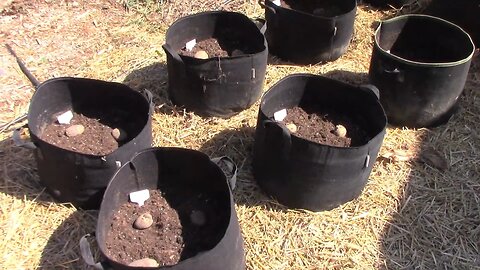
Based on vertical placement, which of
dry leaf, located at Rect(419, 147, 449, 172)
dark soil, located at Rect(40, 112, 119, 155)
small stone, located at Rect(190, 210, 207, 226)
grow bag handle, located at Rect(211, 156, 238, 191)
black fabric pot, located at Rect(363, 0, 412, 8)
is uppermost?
grow bag handle, located at Rect(211, 156, 238, 191)

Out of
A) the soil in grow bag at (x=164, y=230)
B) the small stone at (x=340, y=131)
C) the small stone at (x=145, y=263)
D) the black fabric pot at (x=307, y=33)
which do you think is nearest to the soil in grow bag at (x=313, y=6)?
the black fabric pot at (x=307, y=33)

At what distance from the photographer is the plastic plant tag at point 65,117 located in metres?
2.78

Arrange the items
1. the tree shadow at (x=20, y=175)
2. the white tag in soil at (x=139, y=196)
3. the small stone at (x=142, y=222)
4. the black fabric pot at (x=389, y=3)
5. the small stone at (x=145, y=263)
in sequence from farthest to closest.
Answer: the black fabric pot at (x=389, y=3) < the tree shadow at (x=20, y=175) < the white tag in soil at (x=139, y=196) < the small stone at (x=142, y=222) < the small stone at (x=145, y=263)

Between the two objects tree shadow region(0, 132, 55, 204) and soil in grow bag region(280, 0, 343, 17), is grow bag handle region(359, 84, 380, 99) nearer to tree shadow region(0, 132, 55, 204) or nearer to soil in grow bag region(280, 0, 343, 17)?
soil in grow bag region(280, 0, 343, 17)

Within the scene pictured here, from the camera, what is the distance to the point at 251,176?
2816 mm

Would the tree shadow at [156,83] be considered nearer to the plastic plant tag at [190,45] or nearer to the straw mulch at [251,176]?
the straw mulch at [251,176]

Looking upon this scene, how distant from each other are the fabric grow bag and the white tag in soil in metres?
0.02

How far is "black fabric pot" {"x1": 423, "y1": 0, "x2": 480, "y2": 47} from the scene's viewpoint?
149 inches

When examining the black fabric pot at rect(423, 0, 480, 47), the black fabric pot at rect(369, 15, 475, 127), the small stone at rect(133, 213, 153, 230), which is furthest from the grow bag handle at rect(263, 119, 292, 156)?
the black fabric pot at rect(423, 0, 480, 47)

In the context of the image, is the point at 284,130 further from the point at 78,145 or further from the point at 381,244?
the point at 78,145

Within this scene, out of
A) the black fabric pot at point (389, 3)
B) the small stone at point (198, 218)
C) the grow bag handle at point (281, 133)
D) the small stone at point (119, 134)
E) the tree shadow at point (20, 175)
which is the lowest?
the tree shadow at point (20, 175)

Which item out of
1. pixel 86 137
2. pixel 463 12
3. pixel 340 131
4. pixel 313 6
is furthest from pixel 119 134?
pixel 463 12

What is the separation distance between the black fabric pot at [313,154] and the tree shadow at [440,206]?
314 mm

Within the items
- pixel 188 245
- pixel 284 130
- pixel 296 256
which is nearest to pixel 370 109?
pixel 284 130
